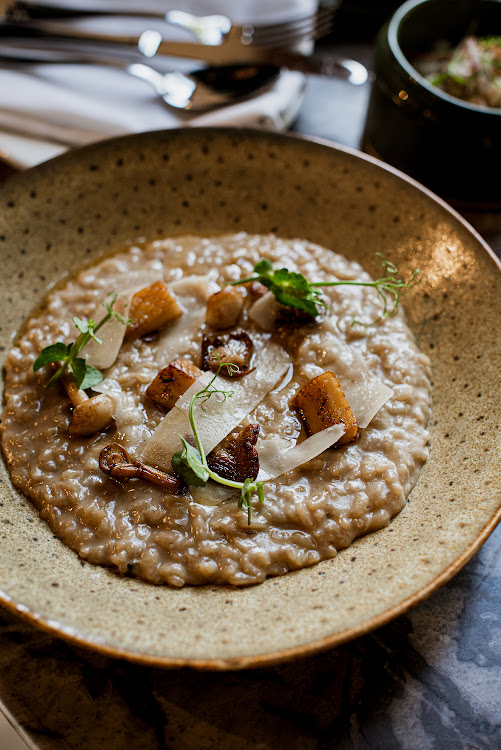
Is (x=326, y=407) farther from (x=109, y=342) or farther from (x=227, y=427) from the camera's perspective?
(x=109, y=342)

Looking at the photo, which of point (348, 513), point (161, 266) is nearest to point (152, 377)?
point (161, 266)

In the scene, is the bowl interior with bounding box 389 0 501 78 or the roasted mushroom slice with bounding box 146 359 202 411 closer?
the roasted mushroom slice with bounding box 146 359 202 411

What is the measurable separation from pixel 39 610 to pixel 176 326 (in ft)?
4.47

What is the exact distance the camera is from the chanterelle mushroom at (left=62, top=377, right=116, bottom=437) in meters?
2.46

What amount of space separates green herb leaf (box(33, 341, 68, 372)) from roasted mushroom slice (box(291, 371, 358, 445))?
998 millimetres

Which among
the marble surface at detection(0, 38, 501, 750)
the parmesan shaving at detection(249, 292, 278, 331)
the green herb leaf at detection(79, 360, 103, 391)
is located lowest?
the marble surface at detection(0, 38, 501, 750)

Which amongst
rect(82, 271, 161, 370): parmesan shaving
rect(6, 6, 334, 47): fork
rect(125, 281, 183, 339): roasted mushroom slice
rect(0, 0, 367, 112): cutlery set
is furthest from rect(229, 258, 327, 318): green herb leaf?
rect(6, 6, 334, 47): fork

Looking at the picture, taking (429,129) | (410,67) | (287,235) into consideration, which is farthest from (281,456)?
(410,67)

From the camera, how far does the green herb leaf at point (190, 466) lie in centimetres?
227

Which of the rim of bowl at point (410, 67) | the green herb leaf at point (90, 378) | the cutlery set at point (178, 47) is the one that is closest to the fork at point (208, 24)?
the cutlery set at point (178, 47)

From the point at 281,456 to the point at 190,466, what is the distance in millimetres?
357

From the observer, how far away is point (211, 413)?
8.11ft

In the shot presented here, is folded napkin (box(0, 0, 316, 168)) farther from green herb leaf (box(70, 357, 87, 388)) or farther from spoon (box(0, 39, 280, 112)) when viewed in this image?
green herb leaf (box(70, 357, 87, 388))

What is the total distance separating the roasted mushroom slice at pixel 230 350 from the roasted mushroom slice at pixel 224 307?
0.06 meters
